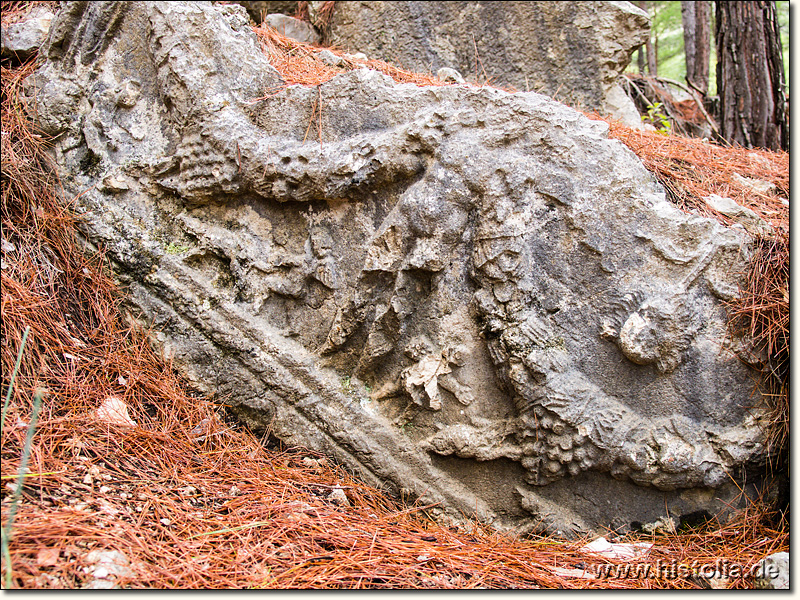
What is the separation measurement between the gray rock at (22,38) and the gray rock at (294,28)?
1441mm

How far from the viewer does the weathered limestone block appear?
2252 mm

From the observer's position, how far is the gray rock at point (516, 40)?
3.98 metres

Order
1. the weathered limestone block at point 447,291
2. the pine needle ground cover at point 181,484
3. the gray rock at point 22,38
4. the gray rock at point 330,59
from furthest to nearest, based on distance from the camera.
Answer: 1. the gray rock at point 330,59
2. the gray rock at point 22,38
3. the weathered limestone block at point 447,291
4. the pine needle ground cover at point 181,484

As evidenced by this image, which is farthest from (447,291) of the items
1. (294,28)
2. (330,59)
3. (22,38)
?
(294,28)

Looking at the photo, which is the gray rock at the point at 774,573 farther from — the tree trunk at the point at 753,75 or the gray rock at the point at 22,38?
the gray rock at the point at 22,38

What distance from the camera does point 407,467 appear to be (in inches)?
93.3

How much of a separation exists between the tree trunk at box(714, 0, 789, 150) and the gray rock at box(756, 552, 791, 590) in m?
2.95

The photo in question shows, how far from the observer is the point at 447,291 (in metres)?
2.36

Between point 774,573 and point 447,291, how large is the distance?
1.34 meters

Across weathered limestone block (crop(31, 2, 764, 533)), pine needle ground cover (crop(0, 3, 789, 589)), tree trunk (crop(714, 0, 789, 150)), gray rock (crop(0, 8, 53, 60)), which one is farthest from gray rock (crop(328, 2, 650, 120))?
gray rock (crop(0, 8, 53, 60))

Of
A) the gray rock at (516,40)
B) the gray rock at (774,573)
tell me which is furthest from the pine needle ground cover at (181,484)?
the gray rock at (516,40)

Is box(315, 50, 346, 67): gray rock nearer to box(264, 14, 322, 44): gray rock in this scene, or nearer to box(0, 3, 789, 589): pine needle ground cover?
box(0, 3, 789, 589): pine needle ground cover

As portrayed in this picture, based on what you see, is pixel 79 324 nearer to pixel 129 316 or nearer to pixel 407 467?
pixel 129 316

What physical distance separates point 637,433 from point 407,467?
32.8 inches
